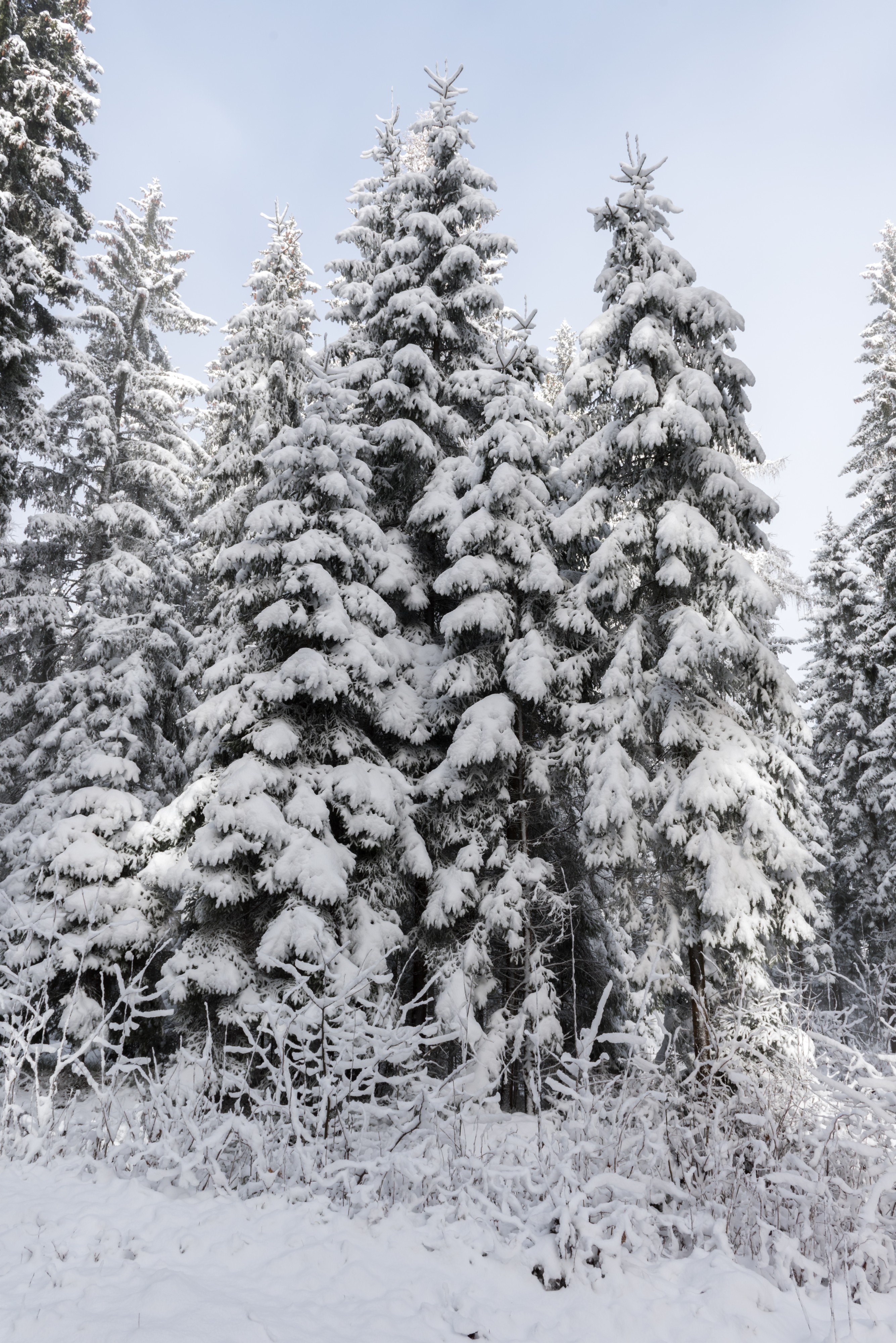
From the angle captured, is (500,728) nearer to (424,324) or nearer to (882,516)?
(424,324)

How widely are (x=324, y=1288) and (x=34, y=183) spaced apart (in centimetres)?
1708

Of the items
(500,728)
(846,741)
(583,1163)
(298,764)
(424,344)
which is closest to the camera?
(583,1163)

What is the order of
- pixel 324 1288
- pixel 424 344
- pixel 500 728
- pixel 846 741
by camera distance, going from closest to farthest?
1. pixel 324 1288
2. pixel 500 728
3. pixel 424 344
4. pixel 846 741

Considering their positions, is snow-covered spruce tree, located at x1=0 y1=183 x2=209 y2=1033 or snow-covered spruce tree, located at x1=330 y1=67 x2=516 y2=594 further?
snow-covered spruce tree, located at x1=330 y1=67 x2=516 y2=594

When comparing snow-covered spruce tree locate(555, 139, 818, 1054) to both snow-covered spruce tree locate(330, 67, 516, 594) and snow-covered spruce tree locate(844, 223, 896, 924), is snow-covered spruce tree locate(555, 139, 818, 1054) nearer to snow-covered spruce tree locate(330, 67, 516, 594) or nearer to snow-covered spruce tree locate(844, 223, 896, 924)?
snow-covered spruce tree locate(330, 67, 516, 594)

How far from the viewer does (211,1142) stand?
535 cm

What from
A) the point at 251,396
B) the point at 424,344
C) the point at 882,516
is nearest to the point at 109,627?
the point at 251,396

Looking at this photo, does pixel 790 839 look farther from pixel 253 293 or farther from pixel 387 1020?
pixel 253 293

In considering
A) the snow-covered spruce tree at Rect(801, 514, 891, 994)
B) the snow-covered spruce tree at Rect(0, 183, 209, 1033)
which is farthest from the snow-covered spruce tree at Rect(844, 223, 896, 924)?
the snow-covered spruce tree at Rect(0, 183, 209, 1033)

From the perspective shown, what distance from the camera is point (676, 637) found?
36.6 ft

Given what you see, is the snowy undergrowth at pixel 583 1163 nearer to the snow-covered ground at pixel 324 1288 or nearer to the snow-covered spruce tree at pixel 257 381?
the snow-covered ground at pixel 324 1288

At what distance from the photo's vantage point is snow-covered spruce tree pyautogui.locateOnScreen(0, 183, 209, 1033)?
547 inches

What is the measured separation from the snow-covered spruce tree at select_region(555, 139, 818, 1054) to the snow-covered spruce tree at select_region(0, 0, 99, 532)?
912 centimetres

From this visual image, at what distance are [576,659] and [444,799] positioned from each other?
3.04 metres
